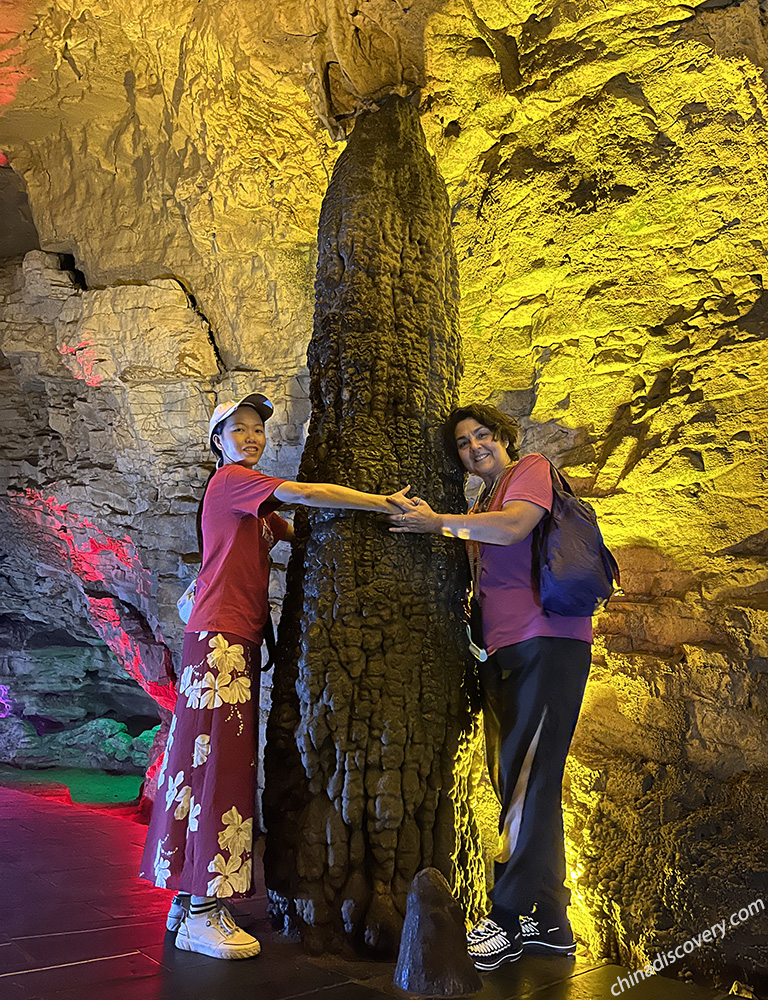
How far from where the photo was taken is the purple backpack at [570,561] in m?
2.56

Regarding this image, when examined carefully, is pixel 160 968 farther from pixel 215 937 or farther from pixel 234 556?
pixel 234 556

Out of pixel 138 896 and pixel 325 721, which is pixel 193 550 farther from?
pixel 325 721

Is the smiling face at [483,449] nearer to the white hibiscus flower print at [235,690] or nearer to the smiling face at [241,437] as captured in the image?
the smiling face at [241,437]

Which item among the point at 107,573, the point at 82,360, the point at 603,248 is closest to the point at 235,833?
the point at 603,248

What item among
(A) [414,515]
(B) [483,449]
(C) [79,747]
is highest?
(B) [483,449]

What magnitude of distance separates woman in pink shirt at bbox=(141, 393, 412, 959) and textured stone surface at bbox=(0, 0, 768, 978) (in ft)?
6.10

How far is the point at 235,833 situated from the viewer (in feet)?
8.33

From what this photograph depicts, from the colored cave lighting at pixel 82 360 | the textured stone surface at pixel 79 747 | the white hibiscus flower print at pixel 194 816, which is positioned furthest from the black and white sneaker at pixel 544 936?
the textured stone surface at pixel 79 747

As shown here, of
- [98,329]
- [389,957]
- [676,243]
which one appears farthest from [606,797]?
[98,329]

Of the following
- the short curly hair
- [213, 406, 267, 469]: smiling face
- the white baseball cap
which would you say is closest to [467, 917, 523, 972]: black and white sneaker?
the short curly hair

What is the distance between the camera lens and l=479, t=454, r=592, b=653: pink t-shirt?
2.63 meters

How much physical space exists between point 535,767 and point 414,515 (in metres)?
0.95

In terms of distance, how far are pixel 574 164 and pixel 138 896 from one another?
13.7 feet

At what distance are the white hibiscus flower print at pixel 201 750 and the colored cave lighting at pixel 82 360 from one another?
5.08 meters
